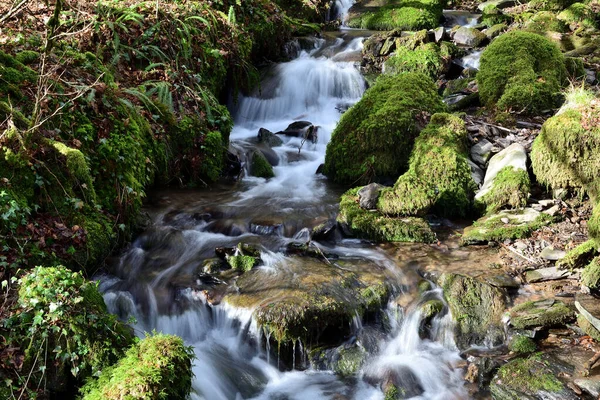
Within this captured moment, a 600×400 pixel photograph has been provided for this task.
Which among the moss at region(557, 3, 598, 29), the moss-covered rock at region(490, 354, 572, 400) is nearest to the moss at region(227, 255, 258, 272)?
the moss-covered rock at region(490, 354, 572, 400)

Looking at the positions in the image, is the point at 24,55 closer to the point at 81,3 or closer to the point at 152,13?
the point at 81,3

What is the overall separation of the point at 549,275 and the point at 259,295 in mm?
3452

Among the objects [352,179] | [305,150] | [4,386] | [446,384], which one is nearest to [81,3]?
[305,150]

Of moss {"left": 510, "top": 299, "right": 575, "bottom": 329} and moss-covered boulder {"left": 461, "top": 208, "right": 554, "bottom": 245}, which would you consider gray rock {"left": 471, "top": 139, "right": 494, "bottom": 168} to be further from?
moss {"left": 510, "top": 299, "right": 575, "bottom": 329}

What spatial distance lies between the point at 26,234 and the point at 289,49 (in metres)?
10.5

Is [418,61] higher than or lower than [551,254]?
higher

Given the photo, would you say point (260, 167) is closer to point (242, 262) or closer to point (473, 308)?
point (242, 262)

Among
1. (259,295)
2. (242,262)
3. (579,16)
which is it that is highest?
(579,16)

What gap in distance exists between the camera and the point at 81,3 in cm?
876

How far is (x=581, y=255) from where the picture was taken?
19.4ft

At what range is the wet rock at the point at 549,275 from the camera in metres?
5.93

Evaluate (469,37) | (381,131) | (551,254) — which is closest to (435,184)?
(381,131)

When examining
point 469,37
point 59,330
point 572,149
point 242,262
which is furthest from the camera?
point 469,37

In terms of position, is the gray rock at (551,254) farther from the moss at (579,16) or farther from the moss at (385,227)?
the moss at (579,16)
